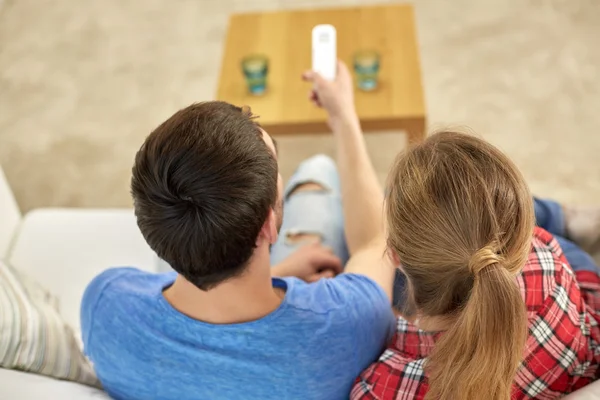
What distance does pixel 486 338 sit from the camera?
2.80 ft

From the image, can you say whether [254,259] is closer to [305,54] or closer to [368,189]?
[368,189]

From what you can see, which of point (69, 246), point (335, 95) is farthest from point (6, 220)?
point (335, 95)

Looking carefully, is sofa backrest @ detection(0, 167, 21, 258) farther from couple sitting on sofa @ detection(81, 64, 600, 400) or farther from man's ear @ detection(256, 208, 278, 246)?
man's ear @ detection(256, 208, 278, 246)

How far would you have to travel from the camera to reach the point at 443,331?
38.6 inches

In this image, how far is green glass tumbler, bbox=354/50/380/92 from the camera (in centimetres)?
189

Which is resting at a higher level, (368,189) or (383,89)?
(383,89)

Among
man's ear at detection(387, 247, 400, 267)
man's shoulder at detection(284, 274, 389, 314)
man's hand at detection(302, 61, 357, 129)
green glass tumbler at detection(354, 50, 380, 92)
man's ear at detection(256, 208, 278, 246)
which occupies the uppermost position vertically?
green glass tumbler at detection(354, 50, 380, 92)

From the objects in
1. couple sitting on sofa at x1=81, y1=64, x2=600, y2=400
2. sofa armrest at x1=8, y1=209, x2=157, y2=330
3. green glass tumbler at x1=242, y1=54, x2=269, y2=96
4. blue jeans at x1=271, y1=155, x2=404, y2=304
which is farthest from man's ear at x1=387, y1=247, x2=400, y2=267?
green glass tumbler at x1=242, y1=54, x2=269, y2=96

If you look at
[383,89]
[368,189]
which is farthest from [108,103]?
[368,189]

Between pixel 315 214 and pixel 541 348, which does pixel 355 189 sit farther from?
pixel 541 348

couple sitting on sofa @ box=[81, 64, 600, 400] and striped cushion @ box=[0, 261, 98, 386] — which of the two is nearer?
couple sitting on sofa @ box=[81, 64, 600, 400]

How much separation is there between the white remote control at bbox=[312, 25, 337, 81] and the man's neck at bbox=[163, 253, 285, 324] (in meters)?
0.82

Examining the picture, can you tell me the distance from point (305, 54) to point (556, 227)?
934 mm

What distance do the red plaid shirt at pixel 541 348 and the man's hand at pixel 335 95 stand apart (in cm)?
68
